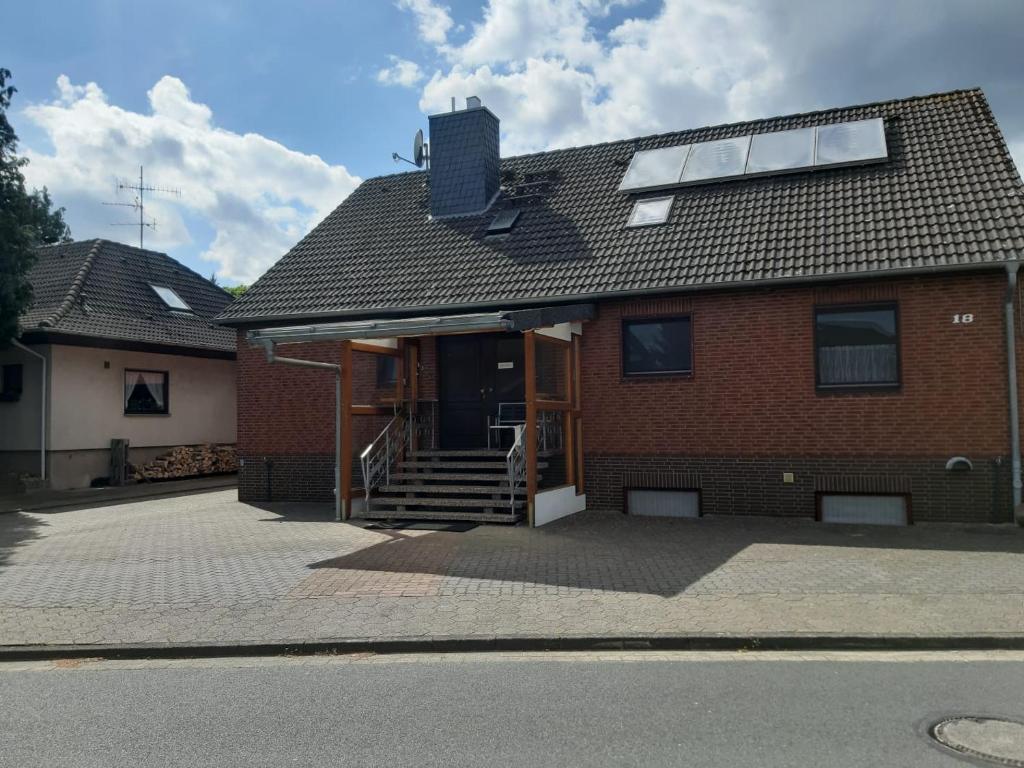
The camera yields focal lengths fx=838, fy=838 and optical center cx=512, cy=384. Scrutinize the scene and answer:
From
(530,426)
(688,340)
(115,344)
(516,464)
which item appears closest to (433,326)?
(530,426)

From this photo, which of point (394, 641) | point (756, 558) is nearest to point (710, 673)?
point (394, 641)

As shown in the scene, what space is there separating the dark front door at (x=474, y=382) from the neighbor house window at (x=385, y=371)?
3.09ft

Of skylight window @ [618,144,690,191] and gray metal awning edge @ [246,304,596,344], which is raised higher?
skylight window @ [618,144,690,191]

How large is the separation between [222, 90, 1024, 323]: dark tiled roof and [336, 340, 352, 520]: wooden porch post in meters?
1.65

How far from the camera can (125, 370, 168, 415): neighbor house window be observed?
1973 centimetres

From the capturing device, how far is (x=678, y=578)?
8.07 metres

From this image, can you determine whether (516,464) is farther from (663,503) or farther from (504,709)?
(504,709)

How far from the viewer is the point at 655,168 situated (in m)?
15.4

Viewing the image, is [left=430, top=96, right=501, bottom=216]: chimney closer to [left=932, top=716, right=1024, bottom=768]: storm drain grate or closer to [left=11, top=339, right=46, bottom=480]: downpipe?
[left=11, top=339, right=46, bottom=480]: downpipe

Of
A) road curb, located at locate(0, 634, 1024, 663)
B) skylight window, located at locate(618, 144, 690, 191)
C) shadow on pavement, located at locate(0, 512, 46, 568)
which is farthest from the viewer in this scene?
skylight window, located at locate(618, 144, 690, 191)

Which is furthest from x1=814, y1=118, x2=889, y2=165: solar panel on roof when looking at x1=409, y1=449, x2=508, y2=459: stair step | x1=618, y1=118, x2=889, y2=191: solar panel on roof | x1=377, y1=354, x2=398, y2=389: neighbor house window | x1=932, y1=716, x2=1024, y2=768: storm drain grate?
x1=932, y1=716, x2=1024, y2=768: storm drain grate

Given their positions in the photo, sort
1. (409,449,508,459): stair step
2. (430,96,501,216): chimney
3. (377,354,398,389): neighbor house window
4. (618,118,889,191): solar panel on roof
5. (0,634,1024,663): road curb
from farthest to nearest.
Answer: (430,96,501,216): chimney
(377,354,398,389): neighbor house window
(618,118,889,191): solar panel on roof
(409,449,508,459): stair step
(0,634,1024,663): road curb

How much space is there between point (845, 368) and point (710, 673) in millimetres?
7301

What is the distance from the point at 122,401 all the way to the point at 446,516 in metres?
11.1
